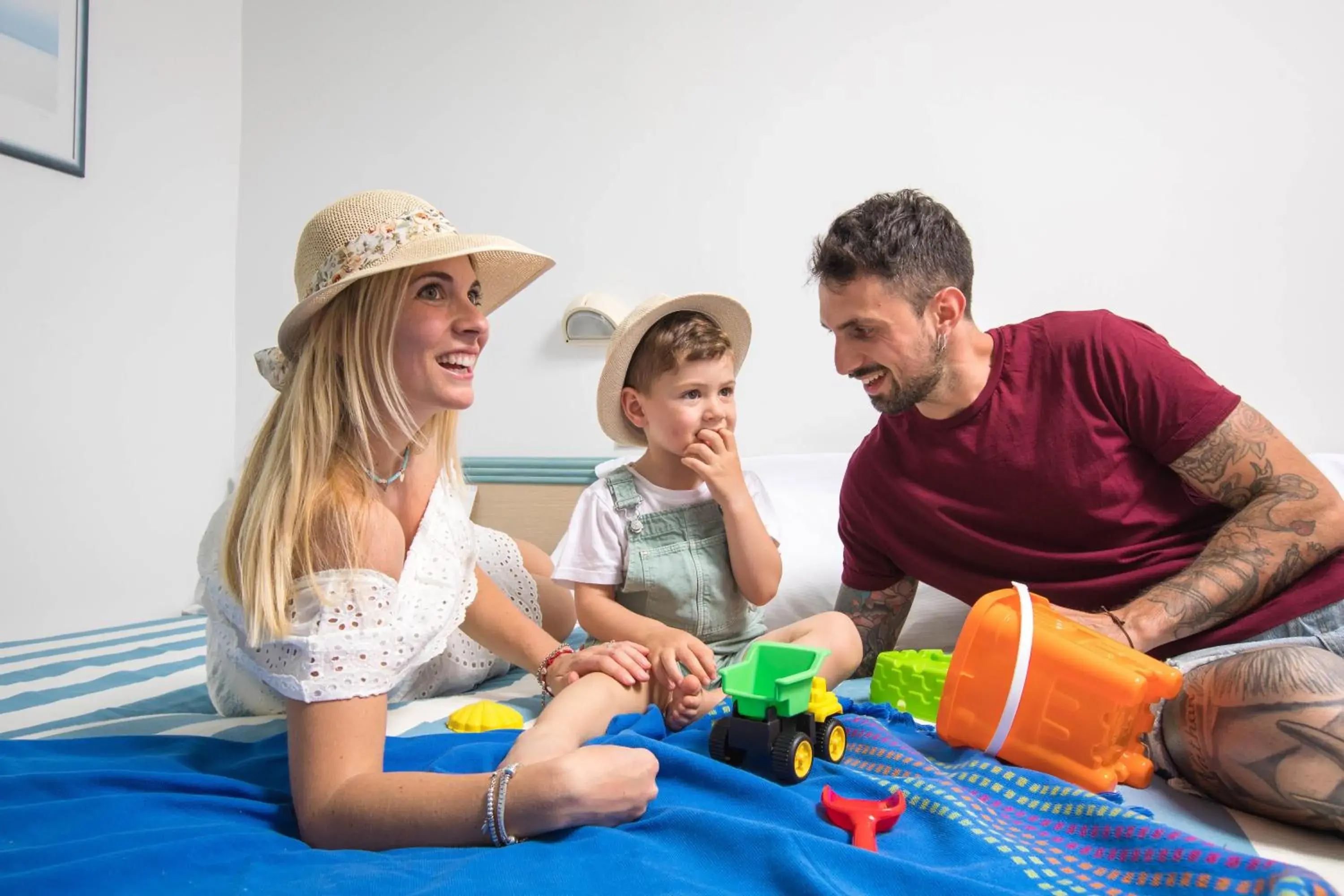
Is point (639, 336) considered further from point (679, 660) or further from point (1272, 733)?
point (1272, 733)

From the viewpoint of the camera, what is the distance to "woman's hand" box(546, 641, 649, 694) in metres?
1.42

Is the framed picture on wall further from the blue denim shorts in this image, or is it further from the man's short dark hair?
the blue denim shorts

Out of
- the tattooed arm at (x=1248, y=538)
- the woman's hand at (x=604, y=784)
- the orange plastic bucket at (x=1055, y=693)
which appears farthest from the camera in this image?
the tattooed arm at (x=1248, y=538)

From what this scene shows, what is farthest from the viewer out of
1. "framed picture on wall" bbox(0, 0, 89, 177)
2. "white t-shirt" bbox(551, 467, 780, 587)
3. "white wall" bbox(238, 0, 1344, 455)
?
"framed picture on wall" bbox(0, 0, 89, 177)

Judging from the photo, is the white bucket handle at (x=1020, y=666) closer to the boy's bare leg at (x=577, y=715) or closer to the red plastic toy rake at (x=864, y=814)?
the red plastic toy rake at (x=864, y=814)

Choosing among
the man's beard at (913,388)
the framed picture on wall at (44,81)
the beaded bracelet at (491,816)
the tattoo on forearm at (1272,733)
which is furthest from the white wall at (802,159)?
the beaded bracelet at (491,816)

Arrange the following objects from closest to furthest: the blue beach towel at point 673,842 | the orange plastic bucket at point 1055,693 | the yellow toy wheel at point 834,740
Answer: the blue beach towel at point 673,842
the orange plastic bucket at point 1055,693
the yellow toy wheel at point 834,740

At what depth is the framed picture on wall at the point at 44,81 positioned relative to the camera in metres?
2.48

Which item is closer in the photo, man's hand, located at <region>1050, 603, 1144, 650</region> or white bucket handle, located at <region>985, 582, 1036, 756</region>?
white bucket handle, located at <region>985, 582, 1036, 756</region>

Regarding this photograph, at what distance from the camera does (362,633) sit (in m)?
1.10

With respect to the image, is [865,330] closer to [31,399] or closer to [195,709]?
[195,709]

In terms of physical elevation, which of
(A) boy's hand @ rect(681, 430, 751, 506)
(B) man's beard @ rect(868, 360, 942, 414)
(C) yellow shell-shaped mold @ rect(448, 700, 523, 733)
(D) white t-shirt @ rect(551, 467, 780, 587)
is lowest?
(C) yellow shell-shaped mold @ rect(448, 700, 523, 733)

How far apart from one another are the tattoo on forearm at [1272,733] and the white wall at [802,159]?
56.1 inches

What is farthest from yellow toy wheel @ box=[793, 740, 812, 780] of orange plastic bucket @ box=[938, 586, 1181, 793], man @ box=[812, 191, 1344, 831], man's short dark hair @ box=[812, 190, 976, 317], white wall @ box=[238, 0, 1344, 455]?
white wall @ box=[238, 0, 1344, 455]
